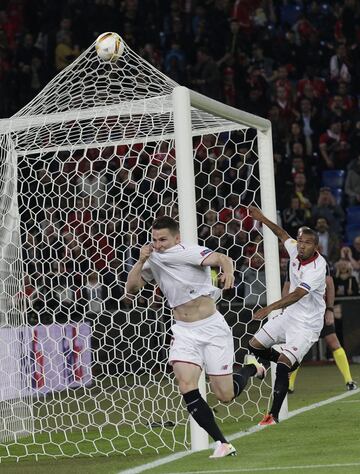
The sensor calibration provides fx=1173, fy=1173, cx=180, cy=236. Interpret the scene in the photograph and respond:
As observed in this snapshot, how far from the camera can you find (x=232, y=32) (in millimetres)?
21453

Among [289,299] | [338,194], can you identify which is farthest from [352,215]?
[289,299]

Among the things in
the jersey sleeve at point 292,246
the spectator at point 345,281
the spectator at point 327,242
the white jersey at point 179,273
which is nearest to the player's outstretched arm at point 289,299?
the jersey sleeve at point 292,246

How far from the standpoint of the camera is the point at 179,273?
8.13 m

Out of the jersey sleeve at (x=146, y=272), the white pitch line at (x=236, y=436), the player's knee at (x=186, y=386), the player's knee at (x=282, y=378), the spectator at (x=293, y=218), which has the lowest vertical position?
the white pitch line at (x=236, y=436)

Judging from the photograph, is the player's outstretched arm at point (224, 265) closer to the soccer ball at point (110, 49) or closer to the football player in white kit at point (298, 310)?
the soccer ball at point (110, 49)

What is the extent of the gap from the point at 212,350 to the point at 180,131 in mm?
1740

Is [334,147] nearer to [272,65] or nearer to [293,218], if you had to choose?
[272,65]

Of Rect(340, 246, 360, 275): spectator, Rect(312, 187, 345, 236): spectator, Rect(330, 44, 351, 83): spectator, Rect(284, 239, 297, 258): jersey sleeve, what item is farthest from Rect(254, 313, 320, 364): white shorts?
Rect(330, 44, 351, 83): spectator

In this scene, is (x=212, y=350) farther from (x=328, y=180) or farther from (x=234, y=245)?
(x=328, y=180)

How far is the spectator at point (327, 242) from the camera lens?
685 inches

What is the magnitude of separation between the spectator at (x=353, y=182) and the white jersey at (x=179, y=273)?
1111 centimetres

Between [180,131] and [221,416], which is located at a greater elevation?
[180,131]

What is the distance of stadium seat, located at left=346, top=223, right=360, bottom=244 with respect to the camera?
19.2 meters

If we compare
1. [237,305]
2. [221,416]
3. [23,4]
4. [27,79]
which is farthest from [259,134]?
[23,4]
